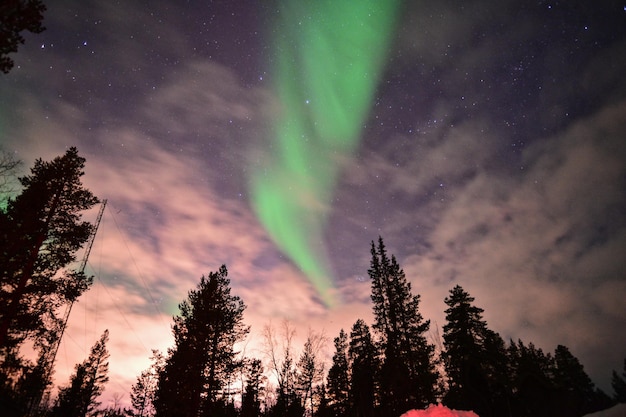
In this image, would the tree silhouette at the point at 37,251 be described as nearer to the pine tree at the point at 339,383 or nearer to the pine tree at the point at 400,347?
the pine tree at the point at 400,347

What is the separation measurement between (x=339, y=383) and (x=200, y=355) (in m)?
26.4

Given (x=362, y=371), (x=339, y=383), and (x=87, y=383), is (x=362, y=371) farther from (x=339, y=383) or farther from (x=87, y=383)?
(x=87, y=383)

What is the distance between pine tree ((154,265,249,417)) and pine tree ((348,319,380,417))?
11.6 m

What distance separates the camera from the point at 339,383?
4006 cm

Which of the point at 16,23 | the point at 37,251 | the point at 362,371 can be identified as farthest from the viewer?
the point at 362,371

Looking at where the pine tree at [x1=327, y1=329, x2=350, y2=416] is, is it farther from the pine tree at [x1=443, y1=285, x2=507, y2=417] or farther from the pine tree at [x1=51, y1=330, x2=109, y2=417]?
the pine tree at [x1=51, y1=330, x2=109, y2=417]

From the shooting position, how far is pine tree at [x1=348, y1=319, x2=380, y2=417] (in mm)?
24422

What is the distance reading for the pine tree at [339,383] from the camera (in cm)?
3922

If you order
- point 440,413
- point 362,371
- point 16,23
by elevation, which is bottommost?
point 440,413

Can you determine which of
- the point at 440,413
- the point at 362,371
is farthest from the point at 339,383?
the point at 440,413

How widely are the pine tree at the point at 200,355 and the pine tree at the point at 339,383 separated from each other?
22.3 m

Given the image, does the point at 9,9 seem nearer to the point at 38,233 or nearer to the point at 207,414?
the point at 38,233

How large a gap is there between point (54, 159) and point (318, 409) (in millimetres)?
41002

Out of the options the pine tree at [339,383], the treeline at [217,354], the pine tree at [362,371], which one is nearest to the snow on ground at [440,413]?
the treeline at [217,354]
